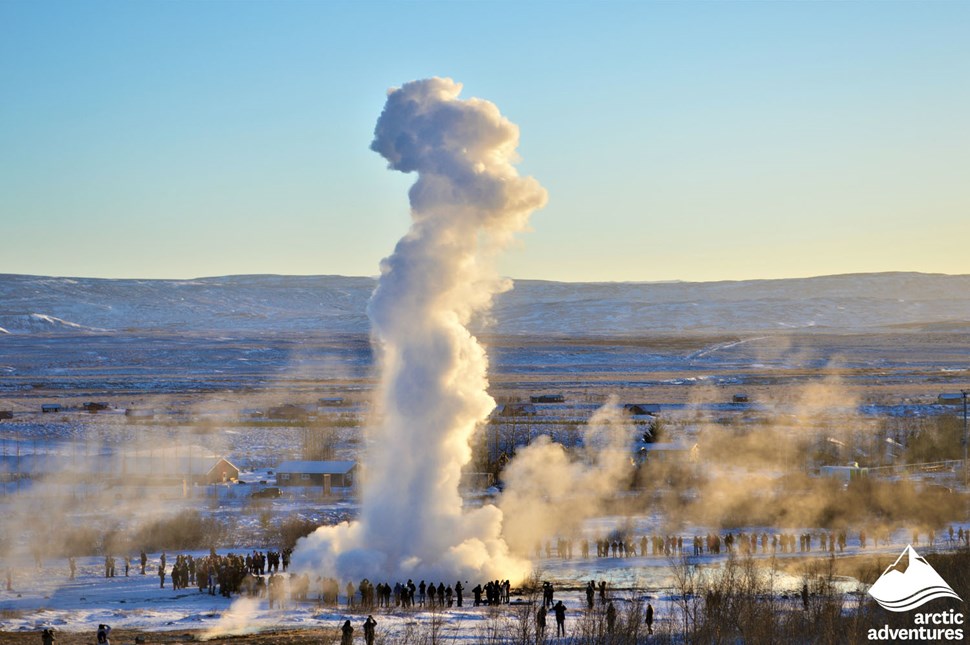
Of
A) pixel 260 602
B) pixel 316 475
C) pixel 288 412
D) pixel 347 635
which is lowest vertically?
pixel 260 602

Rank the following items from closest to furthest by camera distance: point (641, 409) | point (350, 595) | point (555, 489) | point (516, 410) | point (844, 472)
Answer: point (350, 595) → point (555, 489) → point (844, 472) → point (516, 410) → point (641, 409)

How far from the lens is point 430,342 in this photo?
34.8 m

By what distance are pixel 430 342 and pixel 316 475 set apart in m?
23.9

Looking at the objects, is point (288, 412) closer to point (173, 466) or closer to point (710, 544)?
point (173, 466)

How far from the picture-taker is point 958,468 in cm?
5928

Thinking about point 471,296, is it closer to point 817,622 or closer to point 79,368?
point 817,622

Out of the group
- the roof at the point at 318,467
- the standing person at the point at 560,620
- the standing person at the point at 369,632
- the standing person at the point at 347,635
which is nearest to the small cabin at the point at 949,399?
the roof at the point at 318,467

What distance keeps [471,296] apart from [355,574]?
342 inches

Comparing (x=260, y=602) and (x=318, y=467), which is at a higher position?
(x=318, y=467)

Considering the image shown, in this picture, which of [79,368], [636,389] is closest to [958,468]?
Result: [636,389]

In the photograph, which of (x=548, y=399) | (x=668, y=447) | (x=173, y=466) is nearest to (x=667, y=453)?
(x=668, y=447)

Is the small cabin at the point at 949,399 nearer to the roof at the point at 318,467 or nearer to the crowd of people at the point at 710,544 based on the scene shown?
the crowd of people at the point at 710,544

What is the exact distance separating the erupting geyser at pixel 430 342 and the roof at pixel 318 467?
21.4 meters

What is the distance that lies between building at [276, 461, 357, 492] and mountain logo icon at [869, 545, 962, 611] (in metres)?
30.7
